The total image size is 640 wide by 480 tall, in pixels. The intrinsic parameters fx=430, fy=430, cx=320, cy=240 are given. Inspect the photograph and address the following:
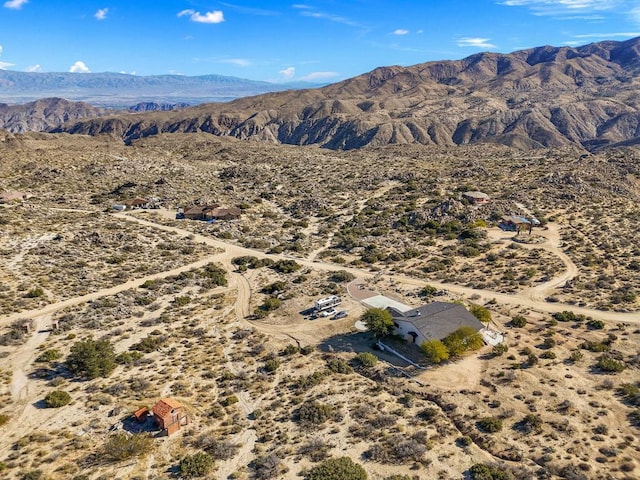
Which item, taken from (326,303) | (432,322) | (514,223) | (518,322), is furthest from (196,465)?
(514,223)

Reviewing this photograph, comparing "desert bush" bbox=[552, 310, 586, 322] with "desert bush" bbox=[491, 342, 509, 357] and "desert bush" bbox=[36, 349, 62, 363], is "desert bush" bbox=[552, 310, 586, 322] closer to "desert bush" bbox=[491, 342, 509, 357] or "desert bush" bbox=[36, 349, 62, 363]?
"desert bush" bbox=[491, 342, 509, 357]

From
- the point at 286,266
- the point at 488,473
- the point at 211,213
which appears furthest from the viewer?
the point at 211,213

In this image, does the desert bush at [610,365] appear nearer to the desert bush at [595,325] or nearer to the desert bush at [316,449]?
the desert bush at [595,325]

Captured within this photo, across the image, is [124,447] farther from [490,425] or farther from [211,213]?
[211,213]

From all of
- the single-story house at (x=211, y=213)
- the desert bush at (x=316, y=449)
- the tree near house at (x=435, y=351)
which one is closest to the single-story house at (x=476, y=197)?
the single-story house at (x=211, y=213)

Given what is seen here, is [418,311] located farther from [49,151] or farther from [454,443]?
[49,151]

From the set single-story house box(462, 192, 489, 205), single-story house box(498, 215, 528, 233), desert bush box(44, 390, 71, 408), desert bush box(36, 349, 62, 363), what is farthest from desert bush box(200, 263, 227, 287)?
single-story house box(462, 192, 489, 205)
